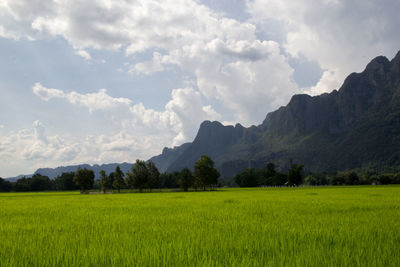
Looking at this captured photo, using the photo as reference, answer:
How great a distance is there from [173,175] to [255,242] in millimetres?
166393

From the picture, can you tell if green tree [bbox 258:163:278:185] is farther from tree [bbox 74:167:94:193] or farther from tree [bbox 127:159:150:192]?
tree [bbox 74:167:94:193]

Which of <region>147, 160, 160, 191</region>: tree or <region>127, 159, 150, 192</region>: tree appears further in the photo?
<region>147, 160, 160, 191</region>: tree

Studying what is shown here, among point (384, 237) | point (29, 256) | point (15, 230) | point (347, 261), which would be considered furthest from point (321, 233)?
point (15, 230)

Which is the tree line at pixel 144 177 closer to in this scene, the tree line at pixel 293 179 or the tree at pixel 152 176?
the tree at pixel 152 176

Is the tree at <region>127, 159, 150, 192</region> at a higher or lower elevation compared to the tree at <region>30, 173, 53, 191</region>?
higher

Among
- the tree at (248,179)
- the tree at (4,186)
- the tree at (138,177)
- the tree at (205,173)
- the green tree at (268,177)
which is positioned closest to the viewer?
the tree at (138,177)

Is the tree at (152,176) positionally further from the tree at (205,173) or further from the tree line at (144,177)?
the tree at (205,173)

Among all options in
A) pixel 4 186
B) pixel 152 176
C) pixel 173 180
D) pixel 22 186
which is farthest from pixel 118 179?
pixel 4 186

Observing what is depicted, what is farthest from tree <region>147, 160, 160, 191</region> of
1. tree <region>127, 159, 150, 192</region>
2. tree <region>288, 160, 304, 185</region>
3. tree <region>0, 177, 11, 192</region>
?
tree <region>0, 177, 11, 192</region>

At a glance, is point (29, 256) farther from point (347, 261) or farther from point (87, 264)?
point (347, 261)

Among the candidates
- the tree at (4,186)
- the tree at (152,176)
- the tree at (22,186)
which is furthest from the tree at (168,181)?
the tree at (4,186)

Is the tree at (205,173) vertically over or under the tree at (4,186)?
over

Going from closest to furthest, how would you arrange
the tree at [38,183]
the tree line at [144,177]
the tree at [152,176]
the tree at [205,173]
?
the tree line at [144,177] → the tree at [152,176] → the tree at [205,173] → the tree at [38,183]

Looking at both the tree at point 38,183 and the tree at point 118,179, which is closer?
the tree at point 118,179
